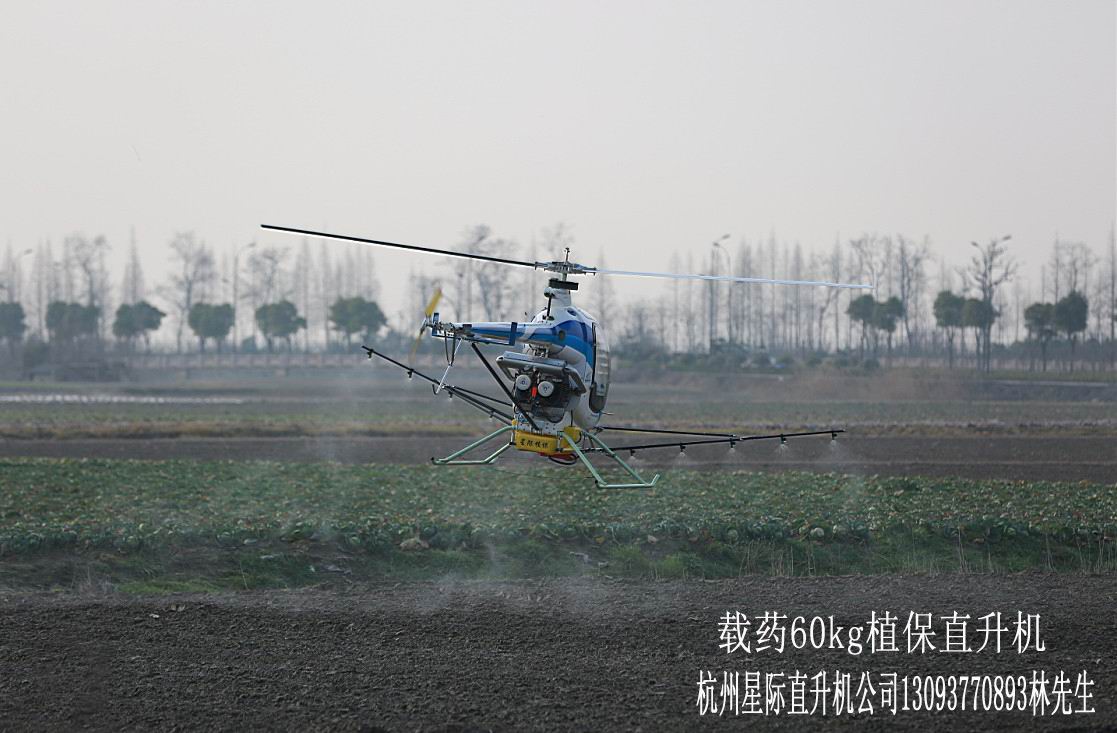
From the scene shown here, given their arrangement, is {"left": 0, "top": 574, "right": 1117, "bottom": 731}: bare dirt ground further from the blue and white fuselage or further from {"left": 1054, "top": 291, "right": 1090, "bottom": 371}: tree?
{"left": 1054, "top": 291, "right": 1090, "bottom": 371}: tree

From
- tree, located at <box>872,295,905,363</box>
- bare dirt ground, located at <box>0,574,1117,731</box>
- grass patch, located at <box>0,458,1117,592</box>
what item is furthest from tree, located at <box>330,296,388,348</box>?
bare dirt ground, located at <box>0,574,1117,731</box>

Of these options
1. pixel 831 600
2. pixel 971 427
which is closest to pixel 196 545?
pixel 831 600

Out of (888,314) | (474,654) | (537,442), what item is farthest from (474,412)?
(888,314)

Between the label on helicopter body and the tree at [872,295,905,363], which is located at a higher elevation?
the tree at [872,295,905,363]

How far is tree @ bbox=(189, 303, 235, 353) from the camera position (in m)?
110

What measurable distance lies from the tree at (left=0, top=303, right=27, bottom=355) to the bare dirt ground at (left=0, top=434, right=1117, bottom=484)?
81.2 meters

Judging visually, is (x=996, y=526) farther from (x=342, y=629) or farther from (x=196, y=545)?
(x=196, y=545)

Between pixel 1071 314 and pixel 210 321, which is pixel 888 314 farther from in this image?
pixel 210 321

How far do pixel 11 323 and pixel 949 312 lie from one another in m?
92.3

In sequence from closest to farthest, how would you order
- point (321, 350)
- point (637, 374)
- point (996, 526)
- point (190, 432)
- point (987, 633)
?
point (987, 633), point (996, 526), point (190, 432), point (637, 374), point (321, 350)

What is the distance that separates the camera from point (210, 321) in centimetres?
10962

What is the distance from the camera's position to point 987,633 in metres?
15.5

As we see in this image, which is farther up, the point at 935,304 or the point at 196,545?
the point at 935,304

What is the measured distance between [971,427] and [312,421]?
29.5m
